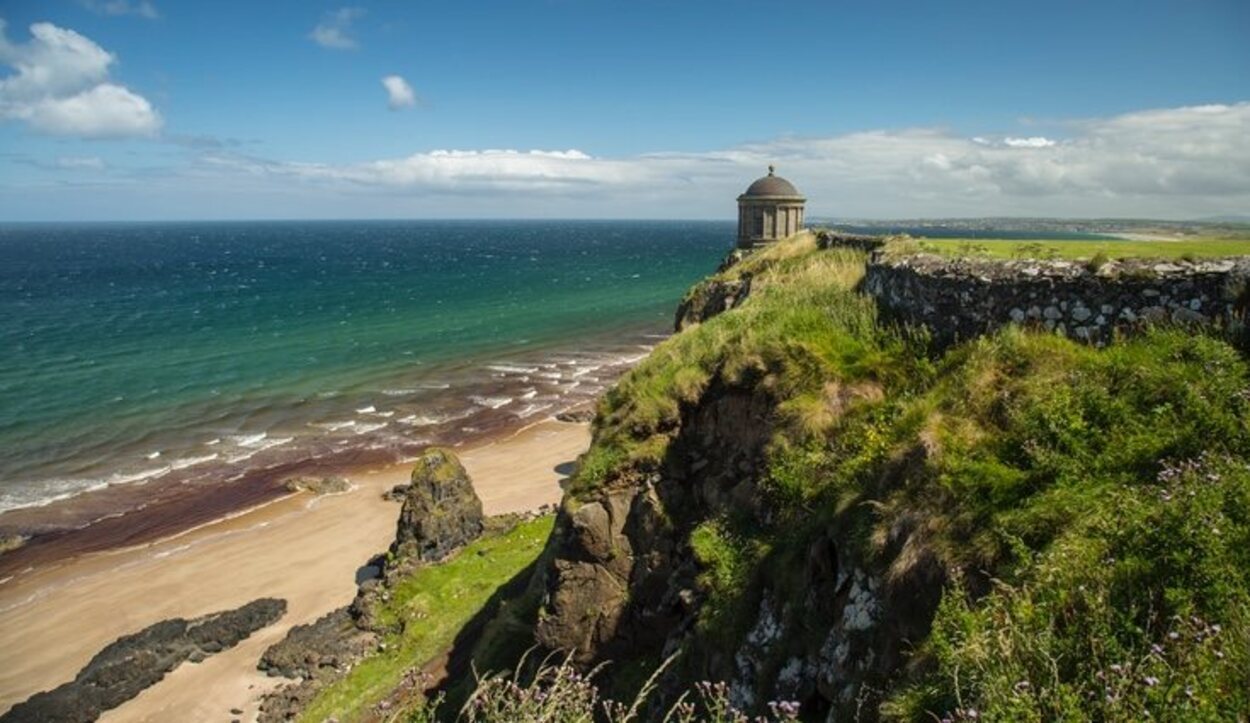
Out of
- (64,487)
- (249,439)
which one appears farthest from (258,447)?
(64,487)

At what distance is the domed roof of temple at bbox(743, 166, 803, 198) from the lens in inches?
1505

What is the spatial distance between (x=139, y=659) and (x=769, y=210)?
32.6m

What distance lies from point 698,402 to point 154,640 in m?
20.3

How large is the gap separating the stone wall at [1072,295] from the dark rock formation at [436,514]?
62.1 feet

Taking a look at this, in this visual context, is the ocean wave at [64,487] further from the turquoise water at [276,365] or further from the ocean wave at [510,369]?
the ocean wave at [510,369]

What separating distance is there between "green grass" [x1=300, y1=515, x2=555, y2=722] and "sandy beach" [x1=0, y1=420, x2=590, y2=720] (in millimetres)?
3351

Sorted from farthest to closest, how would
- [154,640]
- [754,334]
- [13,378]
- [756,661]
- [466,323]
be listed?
[466,323], [13,378], [154,640], [754,334], [756,661]

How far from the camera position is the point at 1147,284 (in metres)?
8.11

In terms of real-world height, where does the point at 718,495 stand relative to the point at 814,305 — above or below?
below

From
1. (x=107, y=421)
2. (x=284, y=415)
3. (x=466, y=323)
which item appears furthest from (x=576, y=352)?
(x=107, y=421)

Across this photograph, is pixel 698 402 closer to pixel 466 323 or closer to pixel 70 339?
pixel 466 323

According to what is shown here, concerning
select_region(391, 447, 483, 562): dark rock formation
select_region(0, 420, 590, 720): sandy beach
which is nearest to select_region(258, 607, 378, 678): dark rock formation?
select_region(0, 420, 590, 720): sandy beach

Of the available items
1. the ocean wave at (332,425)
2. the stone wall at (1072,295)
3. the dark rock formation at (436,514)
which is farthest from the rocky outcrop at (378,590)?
the ocean wave at (332,425)

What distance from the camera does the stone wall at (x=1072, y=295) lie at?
304 inches
